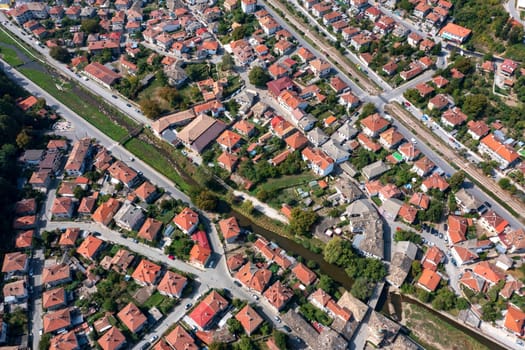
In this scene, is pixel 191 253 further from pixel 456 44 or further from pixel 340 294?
pixel 456 44

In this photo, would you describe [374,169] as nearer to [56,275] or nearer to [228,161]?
[228,161]

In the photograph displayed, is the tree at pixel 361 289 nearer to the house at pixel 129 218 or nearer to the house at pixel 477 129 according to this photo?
the house at pixel 129 218

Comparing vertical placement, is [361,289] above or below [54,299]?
above

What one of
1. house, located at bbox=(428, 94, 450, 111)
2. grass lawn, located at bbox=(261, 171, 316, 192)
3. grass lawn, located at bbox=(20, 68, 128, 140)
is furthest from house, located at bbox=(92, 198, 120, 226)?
house, located at bbox=(428, 94, 450, 111)

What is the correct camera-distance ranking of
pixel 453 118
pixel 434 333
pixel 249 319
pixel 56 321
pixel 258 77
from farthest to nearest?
pixel 258 77 → pixel 453 118 → pixel 434 333 → pixel 249 319 → pixel 56 321

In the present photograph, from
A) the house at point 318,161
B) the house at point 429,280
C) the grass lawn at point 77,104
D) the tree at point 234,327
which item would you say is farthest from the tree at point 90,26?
the house at point 429,280

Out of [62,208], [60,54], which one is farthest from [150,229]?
[60,54]
